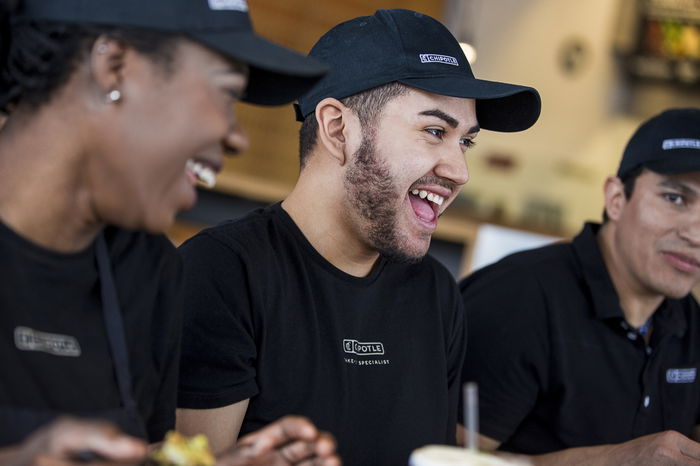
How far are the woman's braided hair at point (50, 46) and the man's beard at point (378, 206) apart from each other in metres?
0.76

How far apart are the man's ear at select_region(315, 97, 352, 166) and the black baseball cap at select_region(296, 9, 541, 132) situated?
0.08ft

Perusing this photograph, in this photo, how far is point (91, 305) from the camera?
142 centimetres

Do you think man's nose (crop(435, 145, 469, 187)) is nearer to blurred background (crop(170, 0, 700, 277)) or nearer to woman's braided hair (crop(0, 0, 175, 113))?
woman's braided hair (crop(0, 0, 175, 113))

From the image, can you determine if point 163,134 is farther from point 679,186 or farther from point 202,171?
point 679,186

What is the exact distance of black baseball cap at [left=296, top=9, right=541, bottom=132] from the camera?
1944 mm

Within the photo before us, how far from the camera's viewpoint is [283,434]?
125 cm

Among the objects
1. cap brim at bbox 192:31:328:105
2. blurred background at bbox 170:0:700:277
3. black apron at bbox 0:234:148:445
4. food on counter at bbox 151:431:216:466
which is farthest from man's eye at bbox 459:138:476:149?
blurred background at bbox 170:0:700:277

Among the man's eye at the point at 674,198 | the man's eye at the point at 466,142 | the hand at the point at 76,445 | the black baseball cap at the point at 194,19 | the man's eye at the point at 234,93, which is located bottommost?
the man's eye at the point at 674,198

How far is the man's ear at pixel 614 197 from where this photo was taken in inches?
103

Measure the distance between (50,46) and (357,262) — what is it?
912 millimetres

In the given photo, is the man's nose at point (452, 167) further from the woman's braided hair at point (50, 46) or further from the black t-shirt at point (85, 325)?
the woman's braided hair at point (50, 46)

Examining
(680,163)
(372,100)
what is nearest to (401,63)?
(372,100)

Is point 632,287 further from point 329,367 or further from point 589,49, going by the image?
point 589,49

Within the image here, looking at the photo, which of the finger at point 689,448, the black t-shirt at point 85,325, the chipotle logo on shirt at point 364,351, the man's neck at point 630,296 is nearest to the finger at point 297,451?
the black t-shirt at point 85,325
